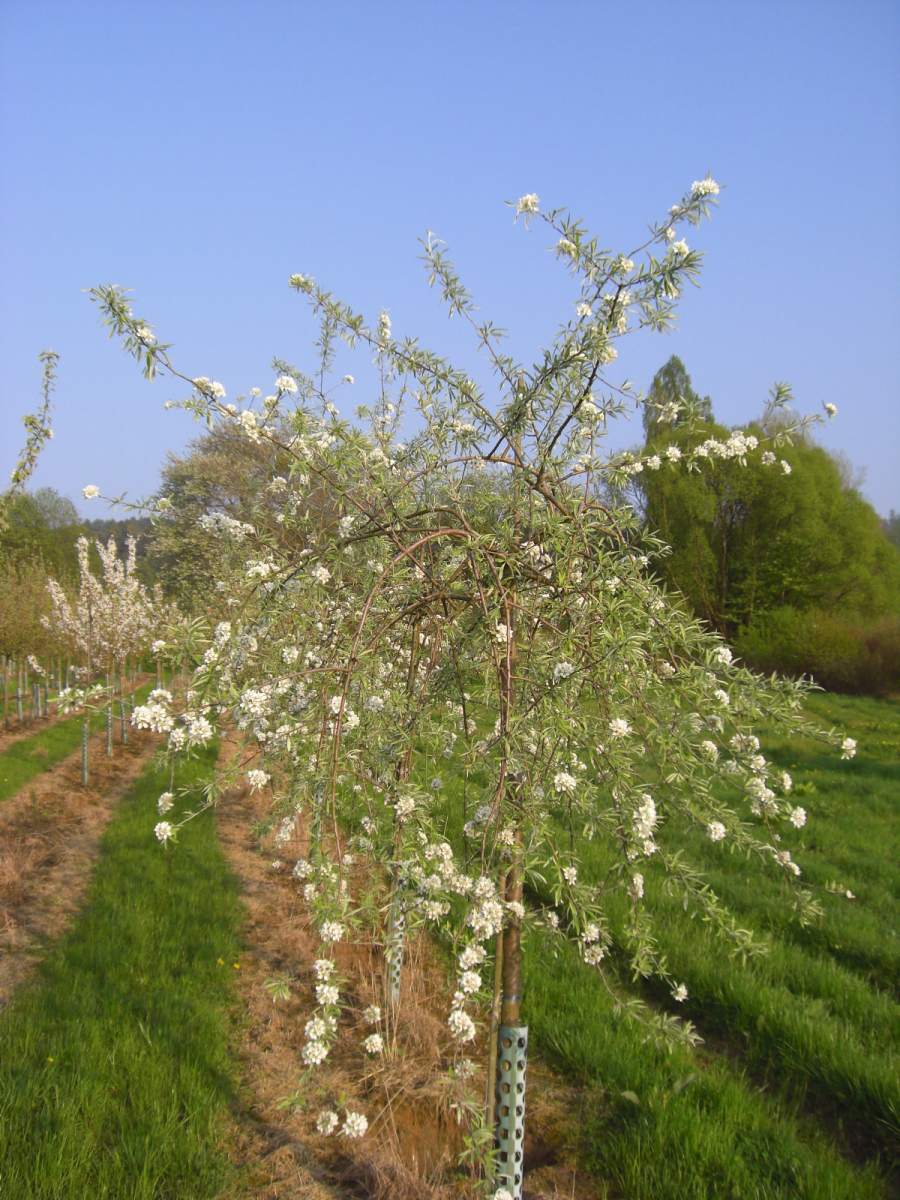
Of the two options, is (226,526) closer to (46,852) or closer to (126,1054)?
(126,1054)

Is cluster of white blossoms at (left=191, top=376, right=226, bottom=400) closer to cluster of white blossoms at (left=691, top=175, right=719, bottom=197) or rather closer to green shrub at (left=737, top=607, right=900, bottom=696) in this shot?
cluster of white blossoms at (left=691, top=175, right=719, bottom=197)

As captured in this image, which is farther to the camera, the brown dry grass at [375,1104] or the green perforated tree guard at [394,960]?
the brown dry grass at [375,1104]

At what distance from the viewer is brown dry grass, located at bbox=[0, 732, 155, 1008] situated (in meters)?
6.01

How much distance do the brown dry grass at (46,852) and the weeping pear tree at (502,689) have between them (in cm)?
362

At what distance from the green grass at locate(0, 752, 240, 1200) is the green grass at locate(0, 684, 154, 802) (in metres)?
5.18

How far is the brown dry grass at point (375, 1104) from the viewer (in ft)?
11.3

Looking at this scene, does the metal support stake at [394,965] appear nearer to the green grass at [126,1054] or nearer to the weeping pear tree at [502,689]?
the weeping pear tree at [502,689]

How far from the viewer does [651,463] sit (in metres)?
3.78

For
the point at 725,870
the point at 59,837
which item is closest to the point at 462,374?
the point at 725,870

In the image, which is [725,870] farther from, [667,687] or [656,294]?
[656,294]

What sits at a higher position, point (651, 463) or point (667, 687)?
point (651, 463)

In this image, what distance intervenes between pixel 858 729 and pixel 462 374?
53.1 feet

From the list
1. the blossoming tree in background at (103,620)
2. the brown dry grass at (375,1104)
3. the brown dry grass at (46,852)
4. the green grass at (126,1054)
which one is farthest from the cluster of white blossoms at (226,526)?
the blossoming tree in background at (103,620)

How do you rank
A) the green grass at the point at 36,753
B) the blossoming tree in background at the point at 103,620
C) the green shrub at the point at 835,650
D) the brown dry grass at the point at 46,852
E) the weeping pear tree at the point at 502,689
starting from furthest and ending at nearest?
the green shrub at the point at 835,650
the blossoming tree in background at the point at 103,620
the green grass at the point at 36,753
the brown dry grass at the point at 46,852
the weeping pear tree at the point at 502,689
